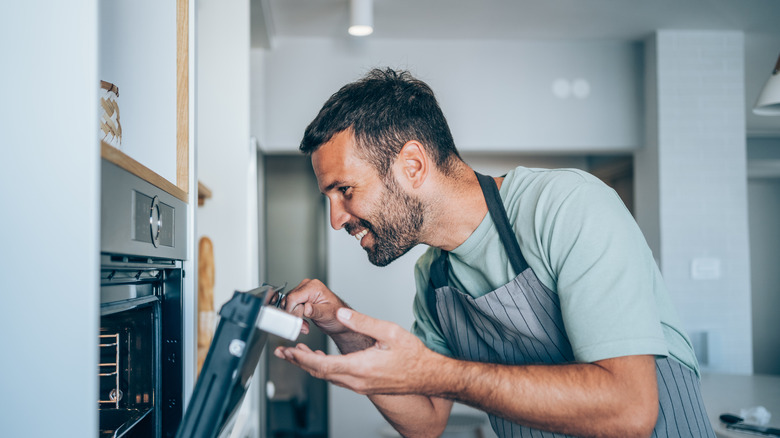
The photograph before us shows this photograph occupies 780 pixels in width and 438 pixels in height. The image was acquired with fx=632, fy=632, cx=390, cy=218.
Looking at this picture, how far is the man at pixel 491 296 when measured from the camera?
0.91 meters

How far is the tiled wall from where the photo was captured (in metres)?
3.37

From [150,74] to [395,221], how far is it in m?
0.52

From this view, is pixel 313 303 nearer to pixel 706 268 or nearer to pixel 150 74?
pixel 150 74

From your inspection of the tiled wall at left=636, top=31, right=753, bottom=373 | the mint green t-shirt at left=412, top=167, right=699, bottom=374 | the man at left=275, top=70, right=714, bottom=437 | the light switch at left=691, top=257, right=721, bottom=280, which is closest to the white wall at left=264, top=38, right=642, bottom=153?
the tiled wall at left=636, top=31, right=753, bottom=373

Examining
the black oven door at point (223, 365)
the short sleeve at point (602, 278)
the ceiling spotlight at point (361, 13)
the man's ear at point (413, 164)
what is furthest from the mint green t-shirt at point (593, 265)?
the ceiling spotlight at point (361, 13)

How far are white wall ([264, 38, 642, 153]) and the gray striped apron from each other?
2.26 metres

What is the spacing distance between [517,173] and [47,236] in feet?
2.89

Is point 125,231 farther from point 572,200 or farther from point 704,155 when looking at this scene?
point 704,155

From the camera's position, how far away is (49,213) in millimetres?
527

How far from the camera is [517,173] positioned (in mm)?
1223

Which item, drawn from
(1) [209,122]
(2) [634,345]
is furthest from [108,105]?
(1) [209,122]

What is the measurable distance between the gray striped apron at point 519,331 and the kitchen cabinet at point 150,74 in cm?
58

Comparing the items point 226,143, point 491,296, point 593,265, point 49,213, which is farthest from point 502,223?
point 226,143

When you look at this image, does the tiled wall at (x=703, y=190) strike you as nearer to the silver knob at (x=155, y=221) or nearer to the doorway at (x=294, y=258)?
the doorway at (x=294, y=258)
